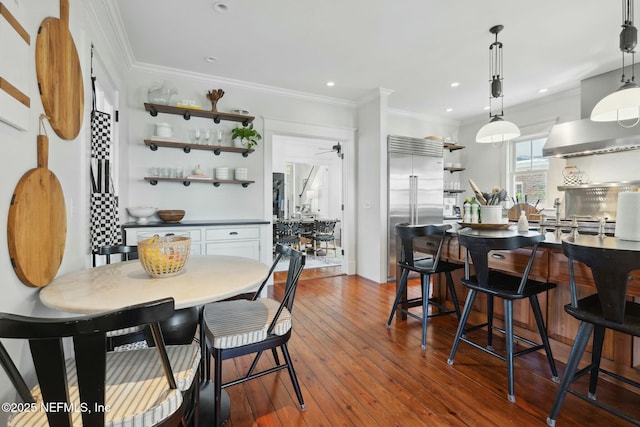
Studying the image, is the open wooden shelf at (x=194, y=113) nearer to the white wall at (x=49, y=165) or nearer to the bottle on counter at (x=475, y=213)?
the white wall at (x=49, y=165)

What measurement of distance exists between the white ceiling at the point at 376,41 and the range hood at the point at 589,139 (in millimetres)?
661

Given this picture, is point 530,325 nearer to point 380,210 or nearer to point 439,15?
point 380,210

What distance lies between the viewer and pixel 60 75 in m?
1.51

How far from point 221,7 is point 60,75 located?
143 cm

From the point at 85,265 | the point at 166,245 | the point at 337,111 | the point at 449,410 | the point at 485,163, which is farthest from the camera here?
the point at 485,163

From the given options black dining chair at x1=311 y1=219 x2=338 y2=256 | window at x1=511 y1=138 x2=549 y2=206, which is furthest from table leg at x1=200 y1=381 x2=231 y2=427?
window at x1=511 y1=138 x2=549 y2=206

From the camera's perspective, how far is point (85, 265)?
197 cm

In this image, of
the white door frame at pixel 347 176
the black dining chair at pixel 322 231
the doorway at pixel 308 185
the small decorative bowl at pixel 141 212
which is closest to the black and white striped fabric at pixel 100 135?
the small decorative bowl at pixel 141 212

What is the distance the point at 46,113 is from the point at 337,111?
3795mm

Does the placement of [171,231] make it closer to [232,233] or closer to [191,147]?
[232,233]

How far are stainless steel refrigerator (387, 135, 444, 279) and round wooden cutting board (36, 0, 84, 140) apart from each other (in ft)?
11.8

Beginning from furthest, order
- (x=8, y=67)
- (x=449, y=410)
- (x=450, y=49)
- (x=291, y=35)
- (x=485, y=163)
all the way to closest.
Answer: (x=485, y=163) < (x=450, y=49) < (x=291, y=35) < (x=449, y=410) < (x=8, y=67)

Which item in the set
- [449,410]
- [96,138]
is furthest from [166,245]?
[449,410]

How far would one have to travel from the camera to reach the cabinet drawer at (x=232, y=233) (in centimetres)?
340
